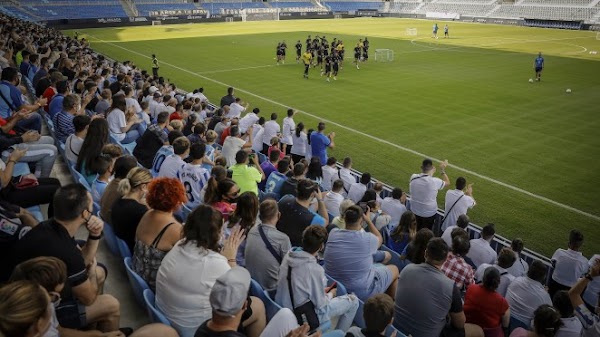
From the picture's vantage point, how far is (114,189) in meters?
5.39

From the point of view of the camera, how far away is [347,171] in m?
9.70

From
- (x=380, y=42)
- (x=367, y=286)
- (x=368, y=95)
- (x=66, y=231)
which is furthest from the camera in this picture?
(x=380, y=42)

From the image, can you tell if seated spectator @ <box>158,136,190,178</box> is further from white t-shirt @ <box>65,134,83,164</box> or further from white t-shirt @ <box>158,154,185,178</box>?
white t-shirt @ <box>65,134,83,164</box>

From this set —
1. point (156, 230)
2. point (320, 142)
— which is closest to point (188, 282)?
point (156, 230)

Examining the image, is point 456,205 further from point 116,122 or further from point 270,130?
point 116,122

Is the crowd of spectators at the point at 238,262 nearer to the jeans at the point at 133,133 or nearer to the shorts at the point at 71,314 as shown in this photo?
the shorts at the point at 71,314

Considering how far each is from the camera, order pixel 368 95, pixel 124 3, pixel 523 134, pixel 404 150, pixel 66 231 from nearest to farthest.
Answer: pixel 66 231 → pixel 404 150 → pixel 523 134 → pixel 368 95 → pixel 124 3

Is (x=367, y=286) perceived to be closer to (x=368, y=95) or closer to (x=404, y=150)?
(x=404, y=150)

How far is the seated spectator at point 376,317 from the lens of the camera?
3.48 m

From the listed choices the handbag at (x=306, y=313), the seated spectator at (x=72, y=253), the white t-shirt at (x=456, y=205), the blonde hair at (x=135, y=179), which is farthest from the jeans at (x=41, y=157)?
the white t-shirt at (x=456, y=205)

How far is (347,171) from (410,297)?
17.1ft

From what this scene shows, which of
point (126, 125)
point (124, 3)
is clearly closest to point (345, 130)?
point (126, 125)

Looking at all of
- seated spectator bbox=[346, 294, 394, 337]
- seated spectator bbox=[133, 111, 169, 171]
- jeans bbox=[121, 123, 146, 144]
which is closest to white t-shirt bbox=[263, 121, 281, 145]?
jeans bbox=[121, 123, 146, 144]

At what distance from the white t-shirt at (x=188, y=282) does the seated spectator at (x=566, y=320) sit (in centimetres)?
373
